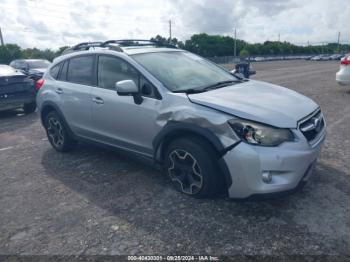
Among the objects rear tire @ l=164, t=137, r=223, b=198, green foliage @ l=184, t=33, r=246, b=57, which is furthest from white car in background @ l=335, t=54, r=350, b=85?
green foliage @ l=184, t=33, r=246, b=57

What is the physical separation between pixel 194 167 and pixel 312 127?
128cm

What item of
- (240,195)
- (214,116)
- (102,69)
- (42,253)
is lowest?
(42,253)

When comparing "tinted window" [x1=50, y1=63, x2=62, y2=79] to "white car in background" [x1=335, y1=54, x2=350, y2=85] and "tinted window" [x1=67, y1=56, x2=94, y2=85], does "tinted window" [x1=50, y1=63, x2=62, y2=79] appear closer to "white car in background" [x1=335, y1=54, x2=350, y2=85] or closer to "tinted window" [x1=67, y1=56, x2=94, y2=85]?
"tinted window" [x1=67, y1=56, x2=94, y2=85]

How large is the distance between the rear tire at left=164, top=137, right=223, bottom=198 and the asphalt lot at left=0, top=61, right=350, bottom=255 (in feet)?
0.52

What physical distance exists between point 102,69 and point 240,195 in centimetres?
255

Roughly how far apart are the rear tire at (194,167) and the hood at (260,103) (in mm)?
435

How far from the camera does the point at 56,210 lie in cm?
336

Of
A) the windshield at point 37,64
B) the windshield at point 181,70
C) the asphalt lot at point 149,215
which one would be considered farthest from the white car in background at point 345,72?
the windshield at point 37,64

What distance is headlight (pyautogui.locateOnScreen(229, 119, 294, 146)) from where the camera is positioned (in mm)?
2820

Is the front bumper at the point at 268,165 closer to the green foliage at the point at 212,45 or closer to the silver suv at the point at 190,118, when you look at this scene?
the silver suv at the point at 190,118

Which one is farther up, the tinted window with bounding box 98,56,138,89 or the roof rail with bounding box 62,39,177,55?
the roof rail with bounding box 62,39,177,55

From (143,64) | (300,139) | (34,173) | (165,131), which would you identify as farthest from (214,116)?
(34,173)

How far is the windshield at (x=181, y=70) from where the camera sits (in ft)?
11.8

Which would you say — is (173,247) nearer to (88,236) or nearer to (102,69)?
(88,236)
